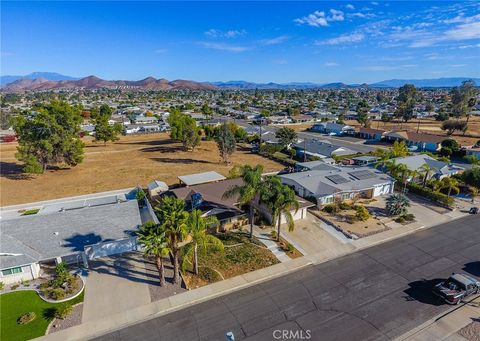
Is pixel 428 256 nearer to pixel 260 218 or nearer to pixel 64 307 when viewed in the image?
pixel 260 218

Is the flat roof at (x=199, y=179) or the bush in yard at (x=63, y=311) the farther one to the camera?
the flat roof at (x=199, y=179)

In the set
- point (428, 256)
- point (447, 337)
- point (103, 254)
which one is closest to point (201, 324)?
point (103, 254)

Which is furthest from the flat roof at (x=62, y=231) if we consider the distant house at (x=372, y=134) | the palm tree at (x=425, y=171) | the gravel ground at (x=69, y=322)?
the distant house at (x=372, y=134)

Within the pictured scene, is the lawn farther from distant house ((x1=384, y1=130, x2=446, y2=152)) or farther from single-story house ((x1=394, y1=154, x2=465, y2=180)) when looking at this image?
distant house ((x1=384, y1=130, x2=446, y2=152))

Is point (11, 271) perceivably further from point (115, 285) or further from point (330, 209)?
point (330, 209)

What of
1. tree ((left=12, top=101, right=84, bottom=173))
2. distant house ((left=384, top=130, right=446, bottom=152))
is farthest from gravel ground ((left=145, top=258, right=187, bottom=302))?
distant house ((left=384, top=130, right=446, bottom=152))

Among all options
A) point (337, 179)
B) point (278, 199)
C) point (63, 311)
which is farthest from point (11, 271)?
point (337, 179)

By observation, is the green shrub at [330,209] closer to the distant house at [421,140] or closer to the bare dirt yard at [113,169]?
the bare dirt yard at [113,169]
